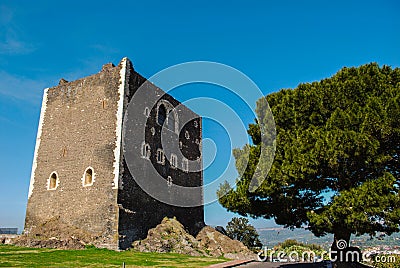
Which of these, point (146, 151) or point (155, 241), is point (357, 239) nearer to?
point (155, 241)

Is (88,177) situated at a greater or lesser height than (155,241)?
greater

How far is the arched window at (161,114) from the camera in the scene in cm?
2564

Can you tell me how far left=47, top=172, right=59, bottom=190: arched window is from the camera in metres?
22.5

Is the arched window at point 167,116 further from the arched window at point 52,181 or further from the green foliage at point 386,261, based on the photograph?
the green foliage at point 386,261

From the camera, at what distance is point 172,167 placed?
87.5 feet

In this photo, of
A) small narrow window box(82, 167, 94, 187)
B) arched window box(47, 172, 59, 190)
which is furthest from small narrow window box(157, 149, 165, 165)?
arched window box(47, 172, 59, 190)

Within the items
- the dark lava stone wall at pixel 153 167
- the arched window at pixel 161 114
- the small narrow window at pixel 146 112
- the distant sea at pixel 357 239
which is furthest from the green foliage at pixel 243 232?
the small narrow window at pixel 146 112

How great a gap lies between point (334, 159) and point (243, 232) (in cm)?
2765

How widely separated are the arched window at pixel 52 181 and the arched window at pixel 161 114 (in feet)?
25.6

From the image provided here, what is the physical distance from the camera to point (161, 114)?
1025 inches

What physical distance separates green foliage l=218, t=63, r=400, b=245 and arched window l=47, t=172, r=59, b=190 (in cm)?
1262

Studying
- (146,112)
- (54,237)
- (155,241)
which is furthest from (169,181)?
(54,237)

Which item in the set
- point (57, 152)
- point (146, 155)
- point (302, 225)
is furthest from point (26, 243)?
point (302, 225)

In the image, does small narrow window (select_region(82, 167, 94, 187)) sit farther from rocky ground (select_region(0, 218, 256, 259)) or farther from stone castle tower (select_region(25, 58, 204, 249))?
rocky ground (select_region(0, 218, 256, 259))
